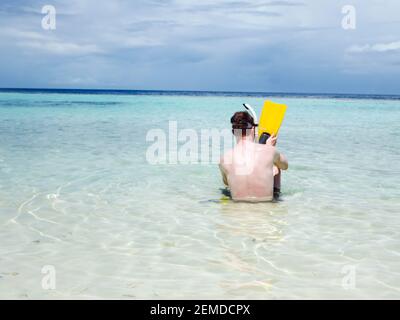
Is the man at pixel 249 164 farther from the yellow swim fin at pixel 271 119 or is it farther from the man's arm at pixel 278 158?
the yellow swim fin at pixel 271 119

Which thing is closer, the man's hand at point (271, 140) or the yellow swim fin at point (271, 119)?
the man's hand at point (271, 140)

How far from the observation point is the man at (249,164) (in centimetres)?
530

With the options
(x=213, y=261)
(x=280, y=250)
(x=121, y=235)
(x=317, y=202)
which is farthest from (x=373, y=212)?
(x=121, y=235)

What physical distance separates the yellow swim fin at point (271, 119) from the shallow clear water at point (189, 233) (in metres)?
0.87

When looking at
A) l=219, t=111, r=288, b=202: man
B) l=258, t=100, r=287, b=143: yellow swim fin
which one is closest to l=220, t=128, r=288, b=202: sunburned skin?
l=219, t=111, r=288, b=202: man

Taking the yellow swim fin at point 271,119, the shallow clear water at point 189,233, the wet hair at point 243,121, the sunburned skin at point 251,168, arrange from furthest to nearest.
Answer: the yellow swim fin at point 271,119 → the sunburned skin at point 251,168 → the wet hair at point 243,121 → the shallow clear water at point 189,233

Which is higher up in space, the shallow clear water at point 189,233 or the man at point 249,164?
the man at point 249,164

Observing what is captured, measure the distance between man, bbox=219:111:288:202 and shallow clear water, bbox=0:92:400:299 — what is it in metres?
0.16

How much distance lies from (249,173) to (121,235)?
166cm

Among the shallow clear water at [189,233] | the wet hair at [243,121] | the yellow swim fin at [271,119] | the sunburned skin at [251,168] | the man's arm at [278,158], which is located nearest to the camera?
the shallow clear water at [189,233]

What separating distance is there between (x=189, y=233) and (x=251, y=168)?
1179mm

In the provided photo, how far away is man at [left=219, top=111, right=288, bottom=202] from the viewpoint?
17.4 ft

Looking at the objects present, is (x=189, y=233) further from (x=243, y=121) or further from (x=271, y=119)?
(x=271, y=119)

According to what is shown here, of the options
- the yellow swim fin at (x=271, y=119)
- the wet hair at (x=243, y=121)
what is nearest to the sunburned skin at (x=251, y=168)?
the wet hair at (x=243, y=121)
